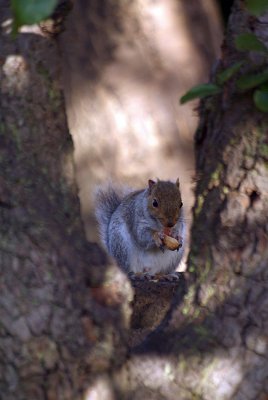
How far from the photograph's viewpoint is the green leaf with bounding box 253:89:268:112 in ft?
4.26

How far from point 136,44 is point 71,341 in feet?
9.15

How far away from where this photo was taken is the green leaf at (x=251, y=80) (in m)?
1.30

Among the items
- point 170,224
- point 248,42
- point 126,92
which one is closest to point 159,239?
point 170,224

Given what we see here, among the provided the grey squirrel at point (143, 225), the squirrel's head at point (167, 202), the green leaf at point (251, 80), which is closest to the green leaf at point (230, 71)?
the green leaf at point (251, 80)

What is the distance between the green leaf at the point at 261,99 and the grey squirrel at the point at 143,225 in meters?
1.65

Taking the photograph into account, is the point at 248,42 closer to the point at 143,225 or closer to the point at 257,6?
the point at 257,6

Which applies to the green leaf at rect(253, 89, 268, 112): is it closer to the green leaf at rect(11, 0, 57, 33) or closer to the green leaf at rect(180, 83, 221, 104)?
the green leaf at rect(180, 83, 221, 104)

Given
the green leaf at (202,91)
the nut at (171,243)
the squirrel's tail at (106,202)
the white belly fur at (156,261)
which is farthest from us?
the squirrel's tail at (106,202)

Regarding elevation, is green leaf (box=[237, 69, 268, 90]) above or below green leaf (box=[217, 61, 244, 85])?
below

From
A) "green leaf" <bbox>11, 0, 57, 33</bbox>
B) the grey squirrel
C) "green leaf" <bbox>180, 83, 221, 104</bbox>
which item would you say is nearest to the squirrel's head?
the grey squirrel

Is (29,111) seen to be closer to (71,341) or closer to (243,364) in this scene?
(71,341)

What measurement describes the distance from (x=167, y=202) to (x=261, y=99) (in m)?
1.82

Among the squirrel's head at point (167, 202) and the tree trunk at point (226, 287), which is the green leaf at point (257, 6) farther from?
the squirrel's head at point (167, 202)

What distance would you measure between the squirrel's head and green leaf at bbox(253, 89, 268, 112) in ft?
5.87
